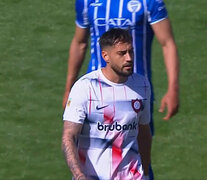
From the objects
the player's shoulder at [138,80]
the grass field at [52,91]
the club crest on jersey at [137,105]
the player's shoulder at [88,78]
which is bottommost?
the grass field at [52,91]

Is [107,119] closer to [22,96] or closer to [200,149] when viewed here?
[200,149]

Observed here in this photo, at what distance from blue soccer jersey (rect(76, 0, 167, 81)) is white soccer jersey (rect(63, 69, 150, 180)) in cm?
66

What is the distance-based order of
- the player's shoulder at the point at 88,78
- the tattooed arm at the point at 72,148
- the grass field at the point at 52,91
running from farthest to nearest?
the grass field at the point at 52,91 → the player's shoulder at the point at 88,78 → the tattooed arm at the point at 72,148

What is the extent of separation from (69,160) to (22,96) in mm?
4837

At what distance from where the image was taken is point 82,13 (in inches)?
339

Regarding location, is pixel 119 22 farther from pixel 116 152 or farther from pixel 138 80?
pixel 116 152

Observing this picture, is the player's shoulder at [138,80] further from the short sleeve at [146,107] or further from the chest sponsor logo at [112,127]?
the chest sponsor logo at [112,127]

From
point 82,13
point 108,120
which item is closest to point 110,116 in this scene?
point 108,120

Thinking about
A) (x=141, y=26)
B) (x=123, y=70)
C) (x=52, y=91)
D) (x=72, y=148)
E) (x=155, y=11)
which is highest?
(x=155, y=11)

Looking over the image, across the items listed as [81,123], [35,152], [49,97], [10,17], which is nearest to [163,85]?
[49,97]

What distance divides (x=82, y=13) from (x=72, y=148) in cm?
174

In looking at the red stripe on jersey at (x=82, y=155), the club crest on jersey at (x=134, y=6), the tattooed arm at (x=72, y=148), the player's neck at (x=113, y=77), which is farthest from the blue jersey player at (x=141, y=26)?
the tattooed arm at (x=72, y=148)

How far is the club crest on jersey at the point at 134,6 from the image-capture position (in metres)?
8.26

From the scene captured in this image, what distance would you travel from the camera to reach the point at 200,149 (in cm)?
1084
